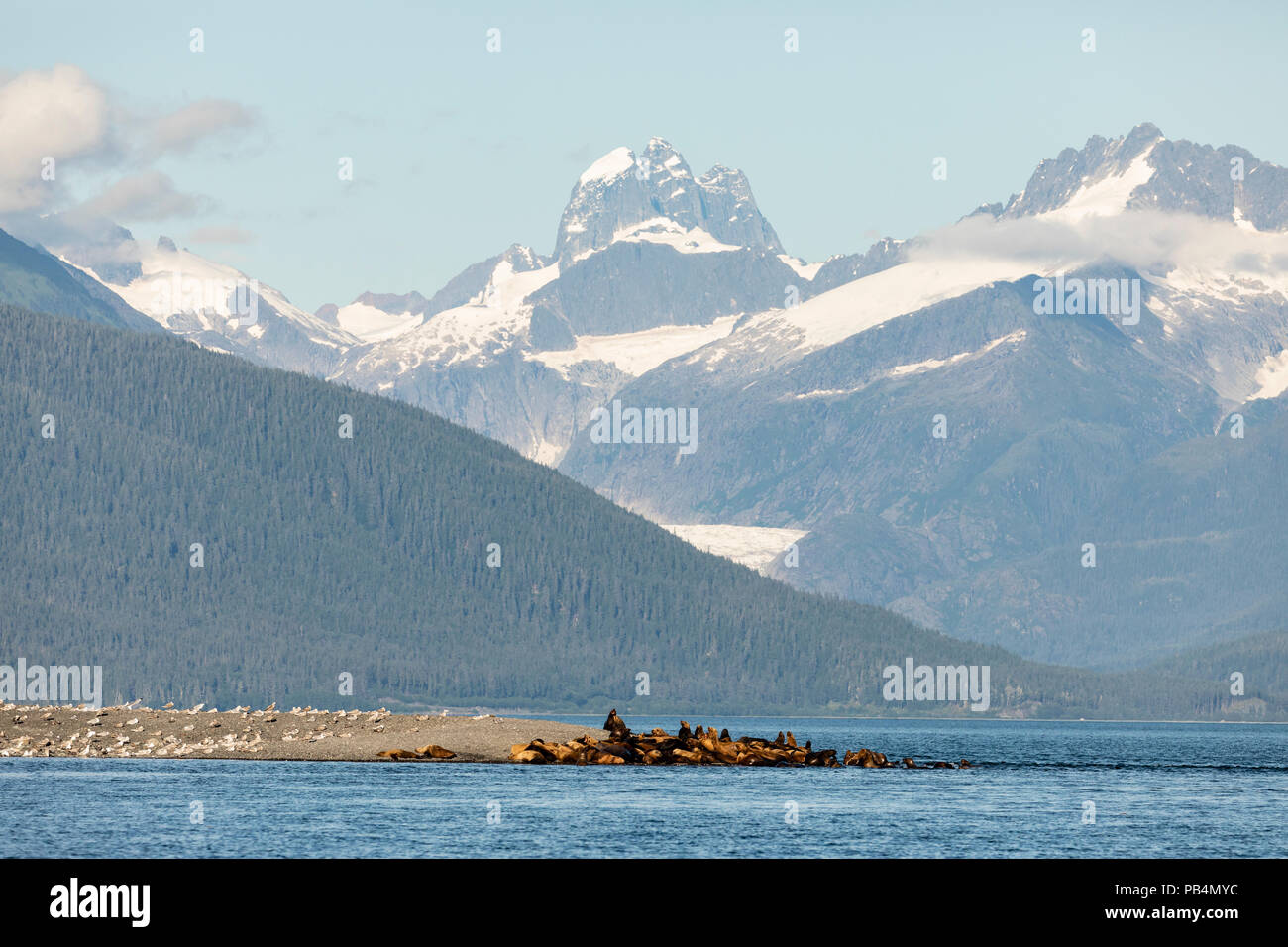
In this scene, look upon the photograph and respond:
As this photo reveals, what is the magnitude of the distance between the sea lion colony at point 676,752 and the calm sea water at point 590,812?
636cm

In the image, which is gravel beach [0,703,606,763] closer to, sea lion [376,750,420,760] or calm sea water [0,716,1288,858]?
sea lion [376,750,420,760]

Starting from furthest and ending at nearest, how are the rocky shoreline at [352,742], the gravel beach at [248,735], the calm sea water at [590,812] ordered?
the rocky shoreline at [352,742] → the gravel beach at [248,735] → the calm sea water at [590,812]

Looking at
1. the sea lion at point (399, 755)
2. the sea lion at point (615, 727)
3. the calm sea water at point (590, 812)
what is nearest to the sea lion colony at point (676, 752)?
the sea lion at point (615, 727)

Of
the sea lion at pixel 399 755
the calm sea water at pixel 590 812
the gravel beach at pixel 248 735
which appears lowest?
the calm sea water at pixel 590 812

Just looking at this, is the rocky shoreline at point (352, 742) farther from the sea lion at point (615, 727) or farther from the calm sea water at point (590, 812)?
the calm sea water at point (590, 812)

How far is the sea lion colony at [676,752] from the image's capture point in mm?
165000

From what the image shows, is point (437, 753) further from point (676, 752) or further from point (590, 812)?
point (590, 812)

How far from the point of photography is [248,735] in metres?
170

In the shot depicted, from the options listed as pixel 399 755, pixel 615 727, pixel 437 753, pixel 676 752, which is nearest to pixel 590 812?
pixel 437 753

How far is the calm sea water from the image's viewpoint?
94375mm

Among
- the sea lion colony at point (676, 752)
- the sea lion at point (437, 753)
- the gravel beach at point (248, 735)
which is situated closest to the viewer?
the gravel beach at point (248, 735)

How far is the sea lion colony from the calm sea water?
6.36 metres
